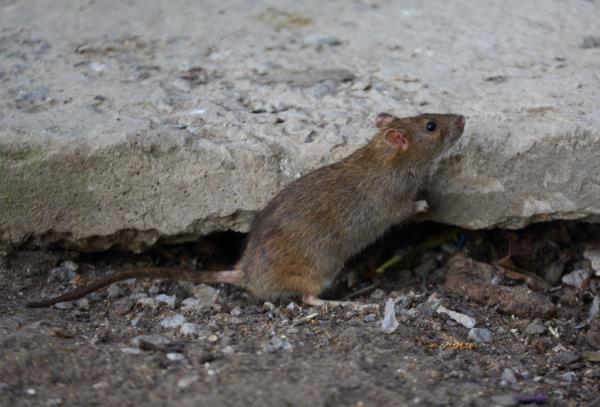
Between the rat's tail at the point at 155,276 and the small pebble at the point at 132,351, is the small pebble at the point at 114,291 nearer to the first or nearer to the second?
the rat's tail at the point at 155,276

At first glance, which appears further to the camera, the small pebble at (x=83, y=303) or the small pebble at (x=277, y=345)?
the small pebble at (x=83, y=303)

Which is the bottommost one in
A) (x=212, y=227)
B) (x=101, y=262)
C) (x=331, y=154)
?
(x=101, y=262)

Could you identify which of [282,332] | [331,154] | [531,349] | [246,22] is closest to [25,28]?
[246,22]

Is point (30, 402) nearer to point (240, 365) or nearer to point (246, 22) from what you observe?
point (240, 365)

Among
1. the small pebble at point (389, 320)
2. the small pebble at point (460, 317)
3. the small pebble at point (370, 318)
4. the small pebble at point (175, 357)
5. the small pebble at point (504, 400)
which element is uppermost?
the small pebble at point (504, 400)

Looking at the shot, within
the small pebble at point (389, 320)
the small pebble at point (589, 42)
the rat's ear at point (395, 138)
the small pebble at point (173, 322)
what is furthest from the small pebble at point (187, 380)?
the small pebble at point (589, 42)

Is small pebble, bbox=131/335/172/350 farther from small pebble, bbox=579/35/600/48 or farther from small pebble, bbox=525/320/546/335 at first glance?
small pebble, bbox=579/35/600/48

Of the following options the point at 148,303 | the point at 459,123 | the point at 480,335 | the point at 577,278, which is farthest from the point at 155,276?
the point at 577,278

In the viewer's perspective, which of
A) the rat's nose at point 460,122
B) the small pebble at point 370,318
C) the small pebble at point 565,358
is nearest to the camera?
the small pebble at point 565,358

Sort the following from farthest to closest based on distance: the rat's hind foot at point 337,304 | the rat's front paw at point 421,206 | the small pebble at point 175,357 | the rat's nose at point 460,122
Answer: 1. the rat's front paw at point 421,206
2. the rat's nose at point 460,122
3. the rat's hind foot at point 337,304
4. the small pebble at point 175,357
